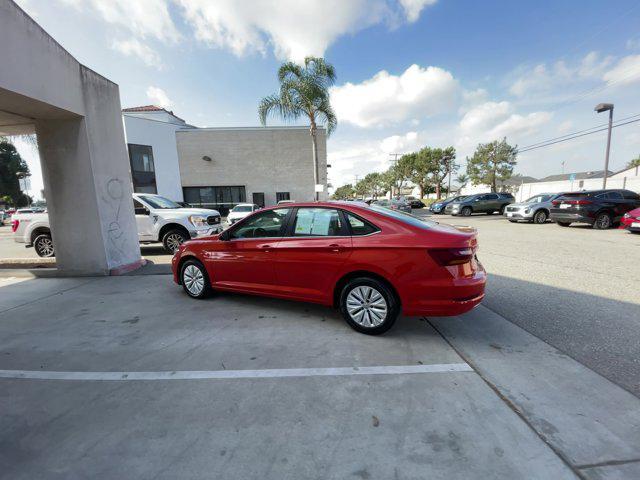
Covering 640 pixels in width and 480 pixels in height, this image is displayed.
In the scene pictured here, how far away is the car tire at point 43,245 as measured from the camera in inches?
348

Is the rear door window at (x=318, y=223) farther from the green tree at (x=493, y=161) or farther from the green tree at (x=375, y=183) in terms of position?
the green tree at (x=375, y=183)

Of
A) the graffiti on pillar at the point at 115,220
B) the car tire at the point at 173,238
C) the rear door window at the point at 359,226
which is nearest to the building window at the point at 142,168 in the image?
the car tire at the point at 173,238

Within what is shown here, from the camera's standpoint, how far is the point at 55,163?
20.4 ft

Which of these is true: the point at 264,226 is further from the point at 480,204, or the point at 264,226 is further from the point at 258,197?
the point at 258,197

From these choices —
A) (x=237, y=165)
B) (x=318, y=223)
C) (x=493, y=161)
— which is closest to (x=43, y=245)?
(x=318, y=223)

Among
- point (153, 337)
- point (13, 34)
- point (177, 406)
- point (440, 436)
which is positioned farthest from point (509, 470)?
point (13, 34)

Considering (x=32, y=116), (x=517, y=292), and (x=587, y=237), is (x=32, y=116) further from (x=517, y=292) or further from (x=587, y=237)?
(x=587, y=237)

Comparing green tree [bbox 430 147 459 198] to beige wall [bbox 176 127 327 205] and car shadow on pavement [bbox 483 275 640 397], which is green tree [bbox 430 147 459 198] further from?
car shadow on pavement [bbox 483 275 640 397]

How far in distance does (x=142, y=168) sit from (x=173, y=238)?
18671 millimetres

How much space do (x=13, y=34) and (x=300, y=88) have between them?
15029 mm

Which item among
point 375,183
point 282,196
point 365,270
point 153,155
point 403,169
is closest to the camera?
point 365,270

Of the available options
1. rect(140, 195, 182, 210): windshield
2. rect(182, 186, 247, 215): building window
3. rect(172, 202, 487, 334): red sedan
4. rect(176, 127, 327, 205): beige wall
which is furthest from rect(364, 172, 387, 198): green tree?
rect(172, 202, 487, 334): red sedan

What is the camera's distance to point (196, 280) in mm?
4965

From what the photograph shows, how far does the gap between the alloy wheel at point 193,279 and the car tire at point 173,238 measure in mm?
4116
